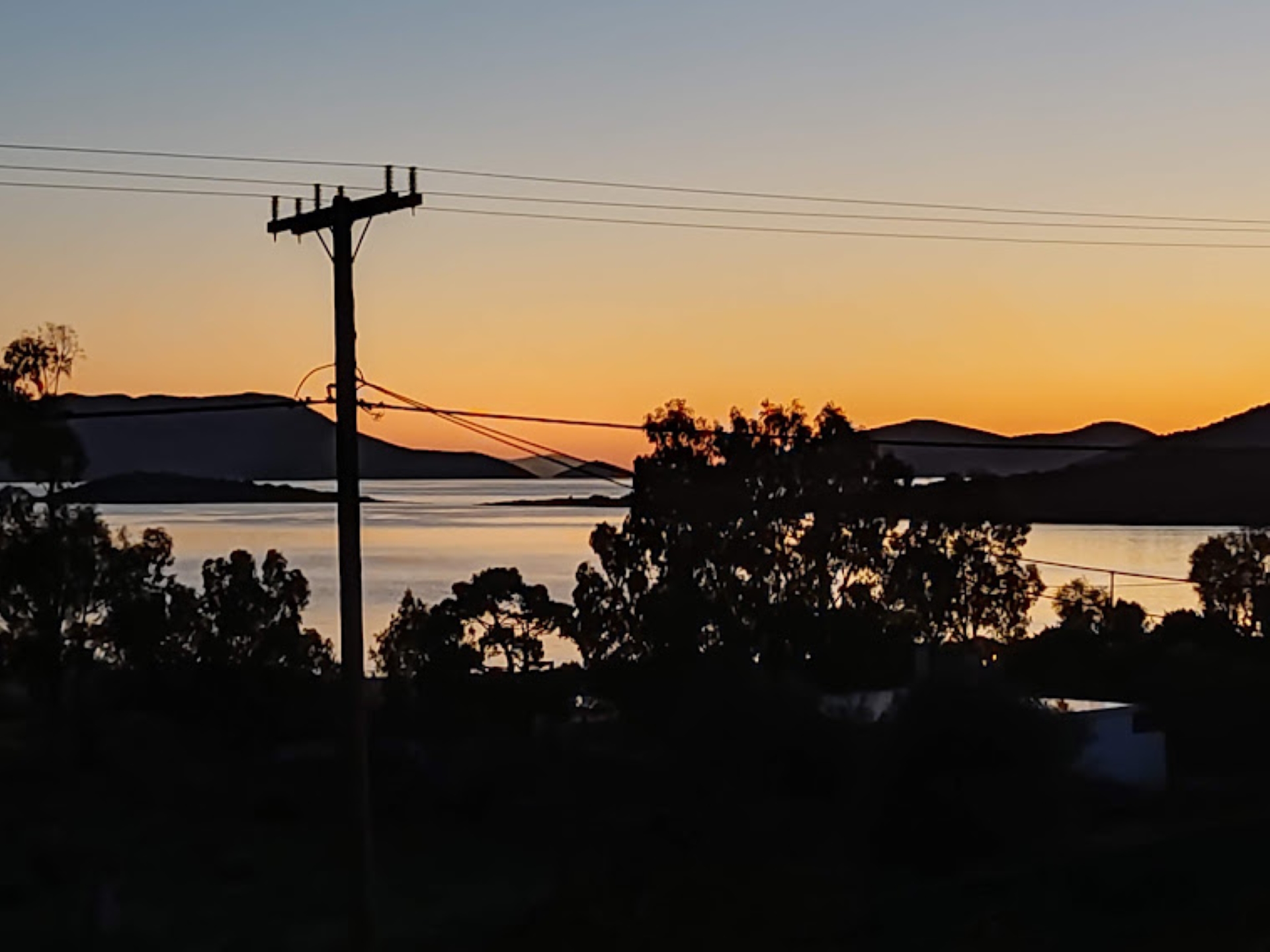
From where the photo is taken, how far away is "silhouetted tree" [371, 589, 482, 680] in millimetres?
54469

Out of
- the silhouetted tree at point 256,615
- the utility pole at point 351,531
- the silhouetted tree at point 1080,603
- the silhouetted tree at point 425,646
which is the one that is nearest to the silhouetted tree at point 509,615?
the silhouetted tree at point 425,646

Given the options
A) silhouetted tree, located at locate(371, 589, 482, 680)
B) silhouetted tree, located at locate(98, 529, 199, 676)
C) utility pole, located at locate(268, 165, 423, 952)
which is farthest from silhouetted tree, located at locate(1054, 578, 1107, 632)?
utility pole, located at locate(268, 165, 423, 952)

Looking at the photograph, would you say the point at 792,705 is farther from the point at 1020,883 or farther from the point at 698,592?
the point at 698,592

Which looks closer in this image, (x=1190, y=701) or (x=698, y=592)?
(x=1190, y=701)

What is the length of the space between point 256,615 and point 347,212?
1719 inches

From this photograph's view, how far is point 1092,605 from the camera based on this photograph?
78.9 metres

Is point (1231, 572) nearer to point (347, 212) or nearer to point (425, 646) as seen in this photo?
point (425, 646)

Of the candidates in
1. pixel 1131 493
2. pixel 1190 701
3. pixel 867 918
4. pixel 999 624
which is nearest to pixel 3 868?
pixel 867 918

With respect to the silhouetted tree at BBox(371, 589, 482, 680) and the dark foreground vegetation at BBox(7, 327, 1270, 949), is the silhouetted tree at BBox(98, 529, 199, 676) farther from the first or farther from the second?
the silhouetted tree at BBox(371, 589, 482, 680)

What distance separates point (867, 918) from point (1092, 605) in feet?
188

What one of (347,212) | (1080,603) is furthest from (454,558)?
(347,212)

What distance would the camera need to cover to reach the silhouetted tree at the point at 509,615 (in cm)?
6644

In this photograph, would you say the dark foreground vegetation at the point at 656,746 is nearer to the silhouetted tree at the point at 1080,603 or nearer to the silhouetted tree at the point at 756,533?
the silhouetted tree at the point at 756,533

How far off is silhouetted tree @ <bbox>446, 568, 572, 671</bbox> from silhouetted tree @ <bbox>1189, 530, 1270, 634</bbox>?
28.1 metres
